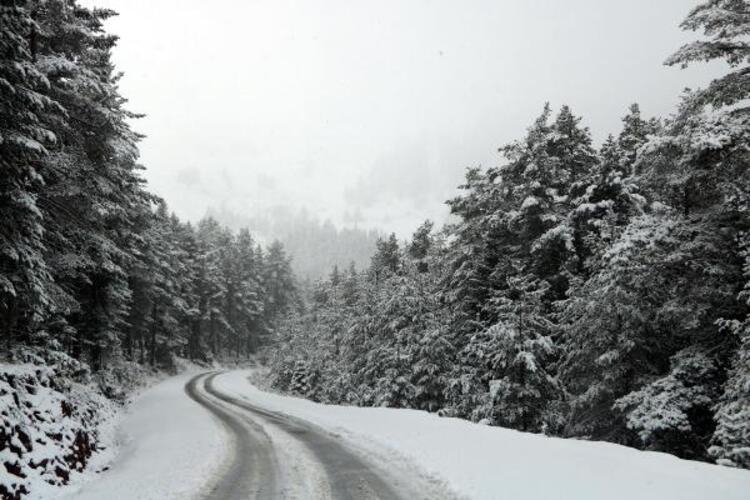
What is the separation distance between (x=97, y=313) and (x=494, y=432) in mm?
19717

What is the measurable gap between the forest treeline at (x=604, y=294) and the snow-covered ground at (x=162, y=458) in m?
9.91

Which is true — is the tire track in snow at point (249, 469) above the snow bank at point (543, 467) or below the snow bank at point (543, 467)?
below

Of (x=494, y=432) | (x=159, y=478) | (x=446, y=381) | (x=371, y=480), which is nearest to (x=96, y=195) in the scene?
(x=159, y=478)

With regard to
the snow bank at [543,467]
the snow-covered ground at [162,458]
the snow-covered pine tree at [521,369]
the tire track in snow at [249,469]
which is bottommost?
the snow-covered ground at [162,458]

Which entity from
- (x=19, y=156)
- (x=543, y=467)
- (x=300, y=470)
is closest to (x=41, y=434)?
(x=300, y=470)

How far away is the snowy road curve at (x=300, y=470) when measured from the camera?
9469 millimetres

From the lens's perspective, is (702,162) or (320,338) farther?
(320,338)

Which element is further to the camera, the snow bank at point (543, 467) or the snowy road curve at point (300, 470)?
the snowy road curve at point (300, 470)

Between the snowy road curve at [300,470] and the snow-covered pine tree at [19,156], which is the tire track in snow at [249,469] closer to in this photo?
the snowy road curve at [300,470]

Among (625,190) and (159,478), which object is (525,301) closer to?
(625,190)

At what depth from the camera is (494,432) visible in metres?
13.6

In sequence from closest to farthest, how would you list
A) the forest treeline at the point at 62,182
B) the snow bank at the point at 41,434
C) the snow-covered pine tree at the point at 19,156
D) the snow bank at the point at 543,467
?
the snow bank at the point at 543,467
the snow bank at the point at 41,434
the snow-covered pine tree at the point at 19,156
the forest treeline at the point at 62,182

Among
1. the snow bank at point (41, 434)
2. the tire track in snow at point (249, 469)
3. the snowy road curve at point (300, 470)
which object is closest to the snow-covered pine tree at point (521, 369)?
the snowy road curve at point (300, 470)

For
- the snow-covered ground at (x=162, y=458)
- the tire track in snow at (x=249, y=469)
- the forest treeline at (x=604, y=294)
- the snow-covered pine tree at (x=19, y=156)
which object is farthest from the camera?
the forest treeline at (x=604, y=294)
